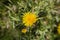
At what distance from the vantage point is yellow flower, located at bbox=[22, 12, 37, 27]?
2104mm

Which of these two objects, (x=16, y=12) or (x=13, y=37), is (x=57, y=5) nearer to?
(x=16, y=12)

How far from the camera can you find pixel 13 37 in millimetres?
2281

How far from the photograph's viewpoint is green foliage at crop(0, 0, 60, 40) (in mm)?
2229

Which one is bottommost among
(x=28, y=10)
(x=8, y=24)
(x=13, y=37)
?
(x=13, y=37)

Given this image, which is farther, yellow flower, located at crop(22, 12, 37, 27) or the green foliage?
the green foliage

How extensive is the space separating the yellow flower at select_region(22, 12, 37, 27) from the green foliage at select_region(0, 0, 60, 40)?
75 mm

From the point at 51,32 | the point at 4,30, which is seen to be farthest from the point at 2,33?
the point at 51,32

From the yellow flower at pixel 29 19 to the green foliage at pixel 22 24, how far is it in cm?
7

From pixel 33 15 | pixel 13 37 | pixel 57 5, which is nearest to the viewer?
pixel 33 15

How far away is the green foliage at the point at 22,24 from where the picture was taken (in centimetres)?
223

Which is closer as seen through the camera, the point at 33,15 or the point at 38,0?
the point at 33,15

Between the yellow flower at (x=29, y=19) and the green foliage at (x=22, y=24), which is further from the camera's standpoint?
the green foliage at (x=22, y=24)

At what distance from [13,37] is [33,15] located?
388mm

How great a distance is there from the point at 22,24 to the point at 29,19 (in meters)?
0.14
